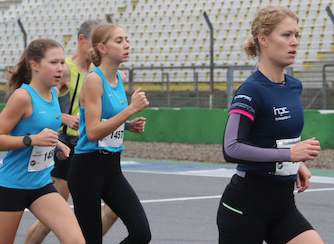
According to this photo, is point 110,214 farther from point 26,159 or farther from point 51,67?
point 51,67

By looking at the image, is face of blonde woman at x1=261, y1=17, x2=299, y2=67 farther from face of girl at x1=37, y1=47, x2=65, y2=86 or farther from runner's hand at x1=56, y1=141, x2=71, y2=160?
runner's hand at x1=56, y1=141, x2=71, y2=160

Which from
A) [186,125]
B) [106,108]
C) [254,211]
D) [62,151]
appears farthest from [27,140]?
[186,125]

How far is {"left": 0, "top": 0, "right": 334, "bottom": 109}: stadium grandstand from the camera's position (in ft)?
61.5

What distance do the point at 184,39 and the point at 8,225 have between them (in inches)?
830

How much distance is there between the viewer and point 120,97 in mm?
5547

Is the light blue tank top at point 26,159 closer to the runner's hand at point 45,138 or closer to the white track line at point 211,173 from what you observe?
the runner's hand at point 45,138

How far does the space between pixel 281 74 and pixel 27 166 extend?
69.9 inches

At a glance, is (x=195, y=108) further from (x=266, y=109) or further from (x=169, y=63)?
(x=266, y=109)

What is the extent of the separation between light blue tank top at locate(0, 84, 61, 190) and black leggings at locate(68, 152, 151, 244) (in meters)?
0.30

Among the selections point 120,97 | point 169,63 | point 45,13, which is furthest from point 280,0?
point 120,97

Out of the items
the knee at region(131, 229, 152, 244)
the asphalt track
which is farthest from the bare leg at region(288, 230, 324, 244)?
the asphalt track

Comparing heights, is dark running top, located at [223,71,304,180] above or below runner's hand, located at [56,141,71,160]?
above

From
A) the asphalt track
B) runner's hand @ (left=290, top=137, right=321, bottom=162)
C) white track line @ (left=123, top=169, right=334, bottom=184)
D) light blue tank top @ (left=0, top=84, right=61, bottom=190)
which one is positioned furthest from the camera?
white track line @ (left=123, top=169, right=334, bottom=184)

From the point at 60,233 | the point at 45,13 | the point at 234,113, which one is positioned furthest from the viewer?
the point at 45,13
